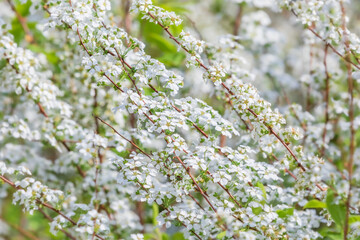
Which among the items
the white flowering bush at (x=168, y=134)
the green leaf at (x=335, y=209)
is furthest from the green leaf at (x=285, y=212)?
the green leaf at (x=335, y=209)

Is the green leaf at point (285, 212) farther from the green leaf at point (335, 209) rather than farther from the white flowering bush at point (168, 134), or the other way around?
the green leaf at point (335, 209)

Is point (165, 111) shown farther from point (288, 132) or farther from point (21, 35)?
point (21, 35)

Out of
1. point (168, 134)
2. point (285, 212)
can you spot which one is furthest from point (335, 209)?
point (168, 134)

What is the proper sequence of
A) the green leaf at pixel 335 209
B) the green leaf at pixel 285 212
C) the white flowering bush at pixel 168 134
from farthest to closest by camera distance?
the green leaf at pixel 285 212 → the white flowering bush at pixel 168 134 → the green leaf at pixel 335 209

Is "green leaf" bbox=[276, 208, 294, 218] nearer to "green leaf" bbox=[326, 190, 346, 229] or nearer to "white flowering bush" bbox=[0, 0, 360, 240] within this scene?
"white flowering bush" bbox=[0, 0, 360, 240]

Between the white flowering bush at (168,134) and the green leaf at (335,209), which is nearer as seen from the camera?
the green leaf at (335,209)

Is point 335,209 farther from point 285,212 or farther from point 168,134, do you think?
point 168,134

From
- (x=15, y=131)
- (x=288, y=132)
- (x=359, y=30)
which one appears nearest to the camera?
(x=288, y=132)

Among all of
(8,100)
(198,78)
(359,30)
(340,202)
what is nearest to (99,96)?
(8,100)

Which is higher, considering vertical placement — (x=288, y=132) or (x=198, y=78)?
(x=198, y=78)
